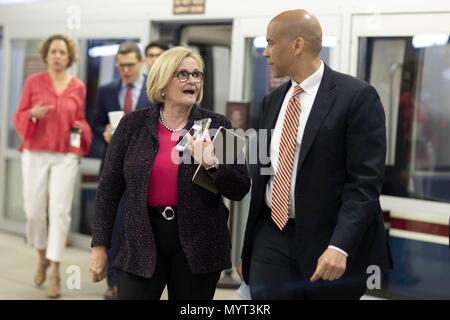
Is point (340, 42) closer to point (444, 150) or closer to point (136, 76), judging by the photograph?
point (444, 150)

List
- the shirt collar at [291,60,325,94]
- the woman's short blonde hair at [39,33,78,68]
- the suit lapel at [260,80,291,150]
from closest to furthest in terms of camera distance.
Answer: the shirt collar at [291,60,325,94]
the suit lapel at [260,80,291,150]
the woman's short blonde hair at [39,33,78,68]

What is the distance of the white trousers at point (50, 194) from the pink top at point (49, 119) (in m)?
0.08

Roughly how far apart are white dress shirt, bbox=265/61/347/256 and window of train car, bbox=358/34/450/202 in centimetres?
234

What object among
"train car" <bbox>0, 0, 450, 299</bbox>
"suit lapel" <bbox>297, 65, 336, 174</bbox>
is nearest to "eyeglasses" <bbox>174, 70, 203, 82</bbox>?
"suit lapel" <bbox>297, 65, 336, 174</bbox>

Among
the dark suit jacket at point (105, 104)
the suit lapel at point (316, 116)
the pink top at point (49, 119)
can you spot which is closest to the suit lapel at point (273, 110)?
the suit lapel at point (316, 116)

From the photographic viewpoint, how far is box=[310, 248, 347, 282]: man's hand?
8.10ft

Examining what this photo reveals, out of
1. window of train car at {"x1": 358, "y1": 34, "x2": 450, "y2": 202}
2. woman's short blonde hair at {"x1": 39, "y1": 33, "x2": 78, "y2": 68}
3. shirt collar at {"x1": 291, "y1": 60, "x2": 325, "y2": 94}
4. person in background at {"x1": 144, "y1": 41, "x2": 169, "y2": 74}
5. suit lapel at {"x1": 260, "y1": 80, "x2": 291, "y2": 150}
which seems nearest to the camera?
shirt collar at {"x1": 291, "y1": 60, "x2": 325, "y2": 94}

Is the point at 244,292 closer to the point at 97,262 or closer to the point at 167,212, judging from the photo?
the point at 167,212

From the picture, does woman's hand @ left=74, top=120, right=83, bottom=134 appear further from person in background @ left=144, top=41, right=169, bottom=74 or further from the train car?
the train car

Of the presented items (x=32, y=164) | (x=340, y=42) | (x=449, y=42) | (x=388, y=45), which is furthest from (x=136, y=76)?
(x=449, y=42)

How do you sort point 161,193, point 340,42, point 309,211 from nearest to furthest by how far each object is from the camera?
1. point 309,211
2. point 161,193
3. point 340,42
